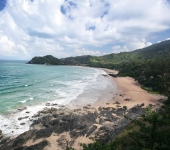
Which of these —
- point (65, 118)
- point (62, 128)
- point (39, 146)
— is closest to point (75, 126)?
point (62, 128)

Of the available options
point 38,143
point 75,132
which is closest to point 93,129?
point 75,132

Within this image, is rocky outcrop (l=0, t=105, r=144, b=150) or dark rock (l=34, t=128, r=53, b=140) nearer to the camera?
rocky outcrop (l=0, t=105, r=144, b=150)

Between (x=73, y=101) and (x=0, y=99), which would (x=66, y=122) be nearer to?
(x=73, y=101)

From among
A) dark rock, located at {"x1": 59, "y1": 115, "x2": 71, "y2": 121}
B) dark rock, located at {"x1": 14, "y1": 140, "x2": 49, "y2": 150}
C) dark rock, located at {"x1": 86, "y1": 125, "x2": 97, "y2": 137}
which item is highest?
dark rock, located at {"x1": 59, "y1": 115, "x2": 71, "y2": 121}

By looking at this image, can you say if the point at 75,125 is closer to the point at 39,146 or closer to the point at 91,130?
the point at 91,130

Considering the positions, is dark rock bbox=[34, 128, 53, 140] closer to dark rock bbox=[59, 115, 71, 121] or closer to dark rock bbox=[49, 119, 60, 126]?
dark rock bbox=[49, 119, 60, 126]

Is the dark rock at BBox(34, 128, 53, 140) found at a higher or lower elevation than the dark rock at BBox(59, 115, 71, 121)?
lower

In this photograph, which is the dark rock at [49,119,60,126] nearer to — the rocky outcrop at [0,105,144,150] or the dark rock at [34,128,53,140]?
the rocky outcrop at [0,105,144,150]

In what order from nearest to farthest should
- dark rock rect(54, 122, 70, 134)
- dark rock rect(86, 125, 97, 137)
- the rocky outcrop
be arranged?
the rocky outcrop, dark rock rect(86, 125, 97, 137), dark rock rect(54, 122, 70, 134)

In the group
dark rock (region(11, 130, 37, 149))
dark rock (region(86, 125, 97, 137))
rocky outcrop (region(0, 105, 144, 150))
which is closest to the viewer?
dark rock (region(11, 130, 37, 149))

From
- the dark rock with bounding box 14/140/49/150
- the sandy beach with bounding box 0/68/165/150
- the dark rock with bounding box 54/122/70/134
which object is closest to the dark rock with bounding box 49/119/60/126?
the sandy beach with bounding box 0/68/165/150

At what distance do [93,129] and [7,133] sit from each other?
11534 millimetres

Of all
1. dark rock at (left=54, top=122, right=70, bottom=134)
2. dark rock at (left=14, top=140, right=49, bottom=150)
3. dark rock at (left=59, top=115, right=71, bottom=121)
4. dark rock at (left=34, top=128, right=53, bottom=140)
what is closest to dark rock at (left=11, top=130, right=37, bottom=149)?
dark rock at (left=34, top=128, right=53, bottom=140)

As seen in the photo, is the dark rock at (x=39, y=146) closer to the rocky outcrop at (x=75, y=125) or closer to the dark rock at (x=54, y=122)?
the rocky outcrop at (x=75, y=125)
